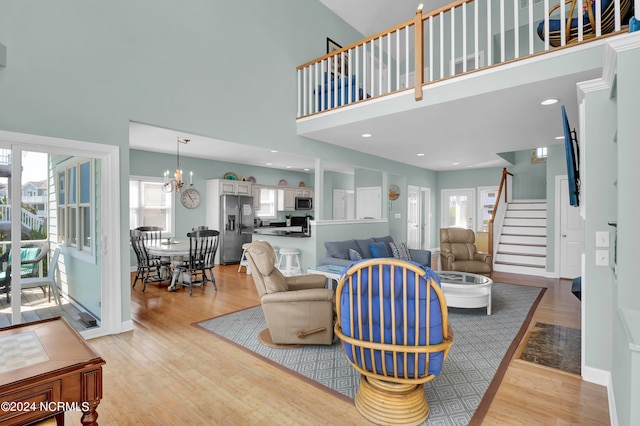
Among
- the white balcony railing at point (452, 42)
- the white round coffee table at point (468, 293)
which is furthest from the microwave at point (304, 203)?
the white round coffee table at point (468, 293)

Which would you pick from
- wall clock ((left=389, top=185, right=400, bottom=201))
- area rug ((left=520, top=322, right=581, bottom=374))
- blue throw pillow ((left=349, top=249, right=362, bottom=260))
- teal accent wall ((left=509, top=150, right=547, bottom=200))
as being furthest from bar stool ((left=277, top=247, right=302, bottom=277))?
teal accent wall ((left=509, top=150, right=547, bottom=200))

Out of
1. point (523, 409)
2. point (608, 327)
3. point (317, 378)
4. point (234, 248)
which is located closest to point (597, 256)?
point (608, 327)

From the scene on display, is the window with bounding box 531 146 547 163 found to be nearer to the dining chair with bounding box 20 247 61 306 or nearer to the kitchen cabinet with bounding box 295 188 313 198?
the kitchen cabinet with bounding box 295 188 313 198

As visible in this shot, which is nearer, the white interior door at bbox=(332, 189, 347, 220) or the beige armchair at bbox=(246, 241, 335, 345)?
the beige armchair at bbox=(246, 241, 335, 345)

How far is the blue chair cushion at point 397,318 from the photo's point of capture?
1801 mm

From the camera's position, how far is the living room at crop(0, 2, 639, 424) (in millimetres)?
2828

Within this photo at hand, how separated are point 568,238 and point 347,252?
429 centimetres

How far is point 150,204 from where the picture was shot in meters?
7.11

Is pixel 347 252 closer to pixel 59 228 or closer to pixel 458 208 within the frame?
pixel 59 228

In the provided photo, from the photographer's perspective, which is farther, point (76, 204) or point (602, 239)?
point (76, 204)

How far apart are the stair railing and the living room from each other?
453cm

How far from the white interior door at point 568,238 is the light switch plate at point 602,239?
4.50 m

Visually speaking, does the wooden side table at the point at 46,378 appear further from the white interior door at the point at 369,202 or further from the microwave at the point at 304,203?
the microwave at the point at 304,203

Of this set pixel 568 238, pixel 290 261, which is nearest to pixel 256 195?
pixel 290 261
